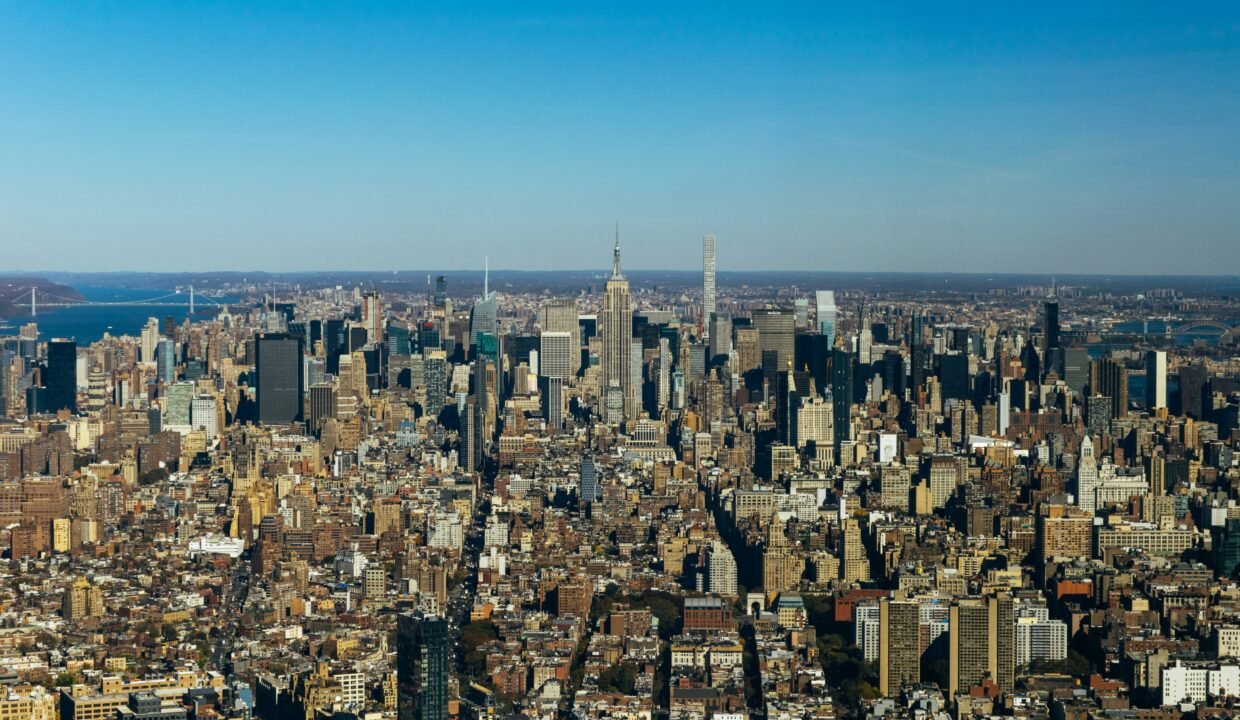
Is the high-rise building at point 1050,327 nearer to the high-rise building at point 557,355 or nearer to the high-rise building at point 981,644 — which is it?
the high-rise building at point 557,355

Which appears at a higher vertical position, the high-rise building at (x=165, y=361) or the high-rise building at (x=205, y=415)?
the high-rise building at (x=165, y=361)

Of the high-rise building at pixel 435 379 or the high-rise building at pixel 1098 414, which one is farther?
the high-rise building at pixel 435 379

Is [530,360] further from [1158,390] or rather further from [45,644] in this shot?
[45,644]

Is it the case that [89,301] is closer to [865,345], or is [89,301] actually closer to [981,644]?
[865,345]

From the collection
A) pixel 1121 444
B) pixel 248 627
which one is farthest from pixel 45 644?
pixel 1121 444

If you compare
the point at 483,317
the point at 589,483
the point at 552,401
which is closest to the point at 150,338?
the point at 483,317

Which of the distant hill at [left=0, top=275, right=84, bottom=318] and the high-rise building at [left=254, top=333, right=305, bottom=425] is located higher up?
the distant hill at [left=0, top=275, right=84, bottom=318]

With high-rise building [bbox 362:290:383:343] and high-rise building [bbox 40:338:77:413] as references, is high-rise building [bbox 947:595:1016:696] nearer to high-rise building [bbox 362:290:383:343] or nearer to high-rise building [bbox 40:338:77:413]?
high-rise building [bbox 40:338:77:413]

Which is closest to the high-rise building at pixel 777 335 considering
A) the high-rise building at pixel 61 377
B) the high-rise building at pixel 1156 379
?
the high-rise building at pixel 1156 379

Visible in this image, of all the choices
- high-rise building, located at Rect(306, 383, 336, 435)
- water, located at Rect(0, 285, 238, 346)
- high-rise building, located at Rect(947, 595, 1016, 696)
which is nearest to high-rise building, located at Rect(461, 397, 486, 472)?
high-rise building, located at Rect(306, 383, 336, 435)
